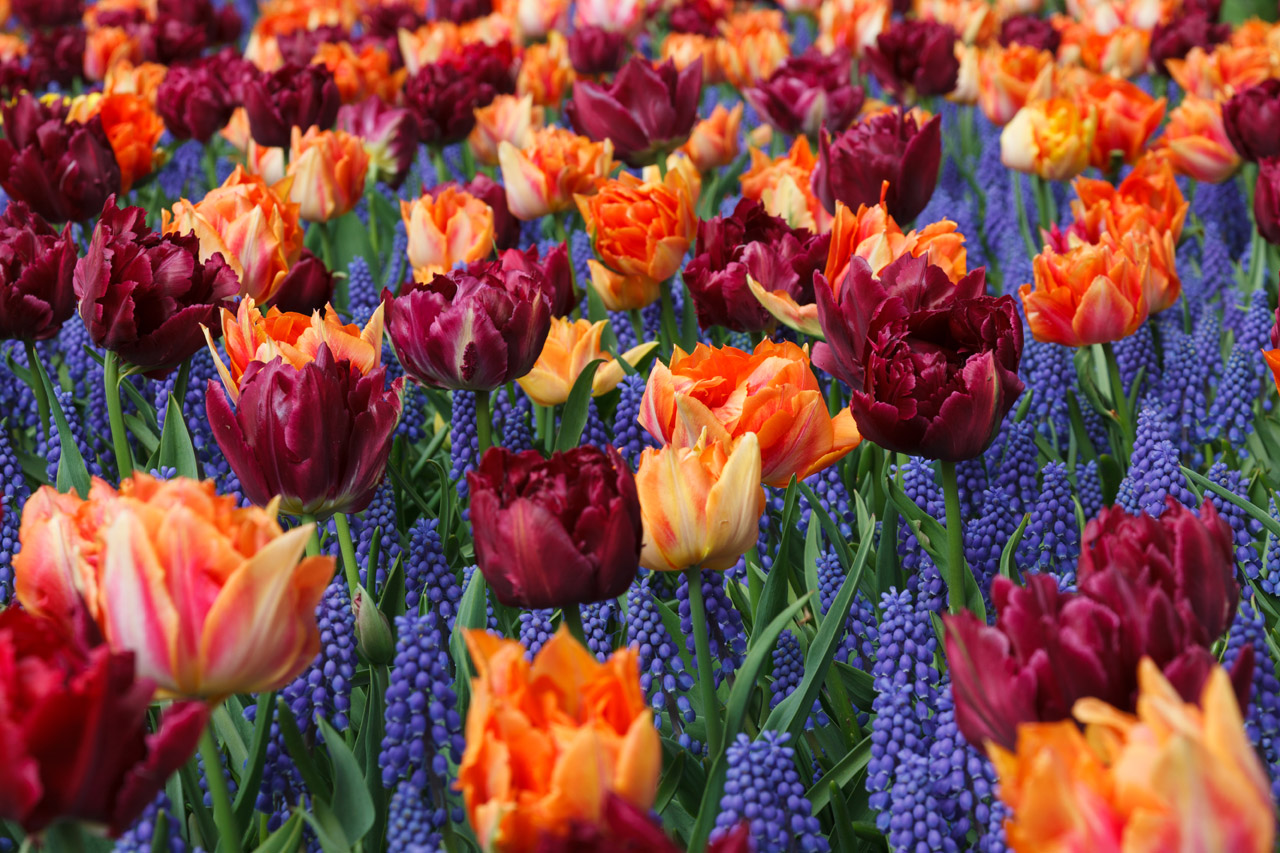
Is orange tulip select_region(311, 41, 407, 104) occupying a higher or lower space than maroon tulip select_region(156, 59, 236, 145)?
higher

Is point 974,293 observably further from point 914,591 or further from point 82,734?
point 82,734

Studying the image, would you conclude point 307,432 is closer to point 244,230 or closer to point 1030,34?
point 244,230

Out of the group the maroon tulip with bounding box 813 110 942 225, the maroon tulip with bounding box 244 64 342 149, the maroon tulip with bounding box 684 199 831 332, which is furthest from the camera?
the maroon tulip with bounding box 244 64 342 149

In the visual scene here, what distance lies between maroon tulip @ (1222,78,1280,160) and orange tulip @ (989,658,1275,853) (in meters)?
2.66

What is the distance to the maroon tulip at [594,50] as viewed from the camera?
4.83 metres

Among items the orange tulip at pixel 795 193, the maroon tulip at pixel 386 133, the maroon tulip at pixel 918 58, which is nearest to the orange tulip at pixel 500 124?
the maroon tulip at pixel 386 133

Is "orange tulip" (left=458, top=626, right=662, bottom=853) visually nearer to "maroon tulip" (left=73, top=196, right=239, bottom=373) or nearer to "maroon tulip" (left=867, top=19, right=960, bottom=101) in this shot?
"maroon tulip" (left=73, top=196, right=239, bottom=373)

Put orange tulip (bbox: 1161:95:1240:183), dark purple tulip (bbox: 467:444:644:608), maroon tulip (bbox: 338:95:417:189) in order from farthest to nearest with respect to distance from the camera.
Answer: maroon tulip (bbox: 338:95:417:189) → orange tulip (bbox: 1161:95:1240:183) → dark purple tulip (bbox: 467:444:644:608)

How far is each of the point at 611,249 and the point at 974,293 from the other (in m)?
0.91

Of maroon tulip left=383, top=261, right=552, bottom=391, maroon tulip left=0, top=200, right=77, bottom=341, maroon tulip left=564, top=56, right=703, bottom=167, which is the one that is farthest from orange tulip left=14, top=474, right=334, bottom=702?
maroon tulip left=564, top=56, right=703, bottom=167

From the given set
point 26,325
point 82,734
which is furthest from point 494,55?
point 82,734

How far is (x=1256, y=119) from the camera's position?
3133mm

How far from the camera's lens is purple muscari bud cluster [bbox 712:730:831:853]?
4.09 ft

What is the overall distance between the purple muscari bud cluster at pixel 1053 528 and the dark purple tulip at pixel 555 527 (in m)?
0.90
